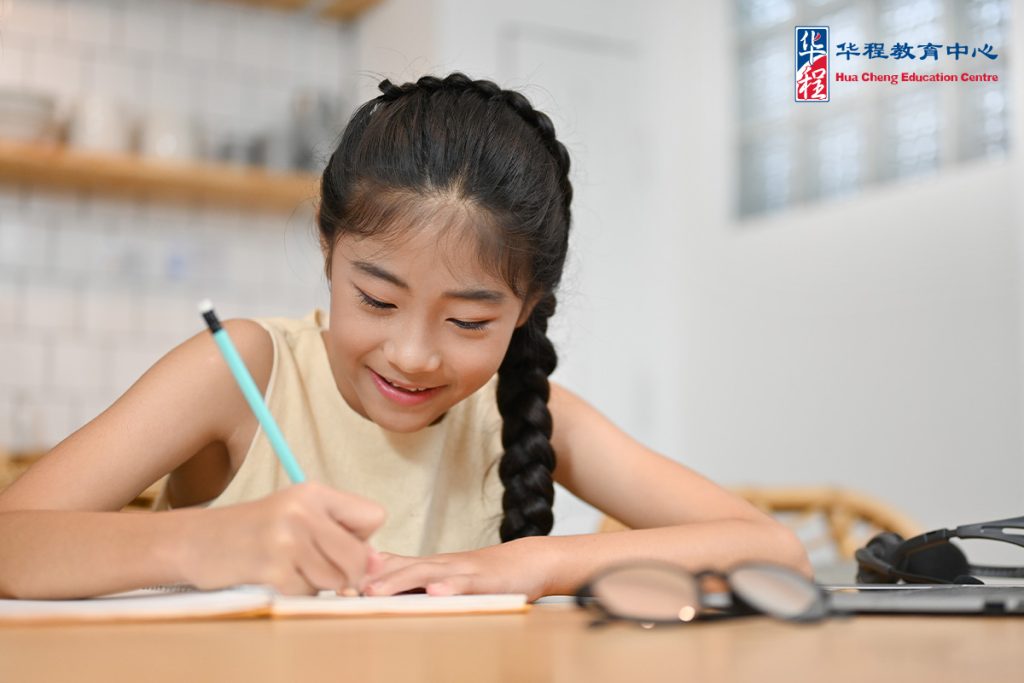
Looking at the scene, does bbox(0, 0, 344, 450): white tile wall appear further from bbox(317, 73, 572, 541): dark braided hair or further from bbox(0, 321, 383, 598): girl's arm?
bbox(0, 321, 383, 598): girl's arm

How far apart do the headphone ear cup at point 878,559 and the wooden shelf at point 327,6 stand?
3.19 metres

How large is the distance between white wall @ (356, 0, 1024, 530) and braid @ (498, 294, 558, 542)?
1.93 meters

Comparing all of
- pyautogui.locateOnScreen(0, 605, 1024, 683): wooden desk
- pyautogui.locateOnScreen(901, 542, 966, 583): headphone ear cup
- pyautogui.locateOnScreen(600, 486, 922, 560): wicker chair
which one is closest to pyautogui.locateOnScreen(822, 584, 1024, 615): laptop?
pyautogui.locateOnScreen(0, 605, 1024, 683): wooden desk

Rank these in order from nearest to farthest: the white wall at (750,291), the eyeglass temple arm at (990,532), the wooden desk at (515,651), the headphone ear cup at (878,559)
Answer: the wooden desk at (515,651), the eyeglass temple arm at (990,532), the headphone ear cup at (878,559), the white wall at (750,291)

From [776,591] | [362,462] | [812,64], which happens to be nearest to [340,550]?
[776,591]

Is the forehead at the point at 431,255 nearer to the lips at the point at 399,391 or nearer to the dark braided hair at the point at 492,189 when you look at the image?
the dark braided hair at the point at 492,189

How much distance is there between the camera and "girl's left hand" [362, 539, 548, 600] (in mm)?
785

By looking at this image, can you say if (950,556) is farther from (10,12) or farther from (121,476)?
(10,12)

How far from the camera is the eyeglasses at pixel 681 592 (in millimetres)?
571

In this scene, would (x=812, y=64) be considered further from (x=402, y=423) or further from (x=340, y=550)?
(x=340, y=550)

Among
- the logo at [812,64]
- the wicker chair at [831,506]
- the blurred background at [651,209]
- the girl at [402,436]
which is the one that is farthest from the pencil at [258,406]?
the blurred background at [651,209]

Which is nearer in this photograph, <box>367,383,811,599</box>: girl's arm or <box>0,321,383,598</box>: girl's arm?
<box>0,321,383,598</box>: girl's arm

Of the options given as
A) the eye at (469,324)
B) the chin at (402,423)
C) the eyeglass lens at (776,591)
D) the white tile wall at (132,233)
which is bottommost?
the eyeglass lens at (776,591)

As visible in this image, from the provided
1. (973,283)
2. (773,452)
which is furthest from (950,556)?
(773,452)
